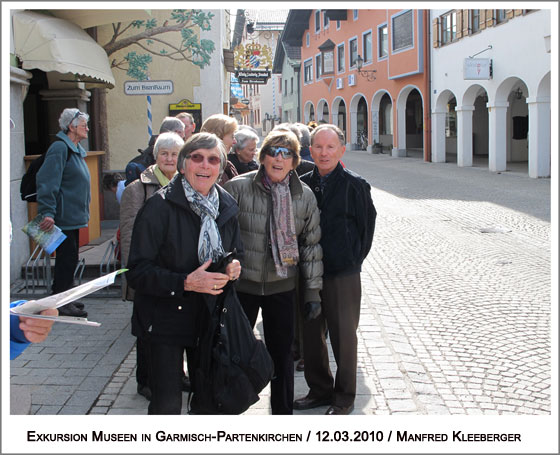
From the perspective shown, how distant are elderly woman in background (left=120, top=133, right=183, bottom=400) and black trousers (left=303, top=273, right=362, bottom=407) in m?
1.14

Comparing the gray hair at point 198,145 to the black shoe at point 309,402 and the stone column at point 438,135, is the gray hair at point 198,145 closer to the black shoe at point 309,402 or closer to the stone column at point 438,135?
the black shoe at point 309,402

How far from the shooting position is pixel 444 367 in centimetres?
516

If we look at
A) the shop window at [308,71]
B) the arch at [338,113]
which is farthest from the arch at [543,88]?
the shop window at [308,71]

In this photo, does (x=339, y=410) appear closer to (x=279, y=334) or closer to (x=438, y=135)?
(x=279, y=334)

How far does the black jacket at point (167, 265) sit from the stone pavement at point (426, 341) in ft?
4.03

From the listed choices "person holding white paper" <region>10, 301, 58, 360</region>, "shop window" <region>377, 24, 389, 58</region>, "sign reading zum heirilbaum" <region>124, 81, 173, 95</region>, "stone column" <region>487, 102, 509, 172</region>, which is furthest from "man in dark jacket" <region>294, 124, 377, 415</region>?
"shop window" <region>377, 24, 389, 58</region>

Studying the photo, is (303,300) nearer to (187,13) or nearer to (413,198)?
(187,13)

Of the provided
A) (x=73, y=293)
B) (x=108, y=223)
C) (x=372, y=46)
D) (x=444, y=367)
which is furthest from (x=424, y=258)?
(x=372, y=46)

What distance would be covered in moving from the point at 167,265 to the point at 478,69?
22.2 metres

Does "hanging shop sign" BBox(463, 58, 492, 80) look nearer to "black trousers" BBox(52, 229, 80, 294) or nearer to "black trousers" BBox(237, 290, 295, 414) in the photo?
"black trousers" BBox(52, 229, 80, 294)

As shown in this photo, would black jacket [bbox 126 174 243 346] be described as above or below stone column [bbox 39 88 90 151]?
below

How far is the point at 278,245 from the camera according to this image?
153 inches

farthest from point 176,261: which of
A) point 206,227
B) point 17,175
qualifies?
point 17,175

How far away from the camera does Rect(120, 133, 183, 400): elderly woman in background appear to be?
4668 millimetres
